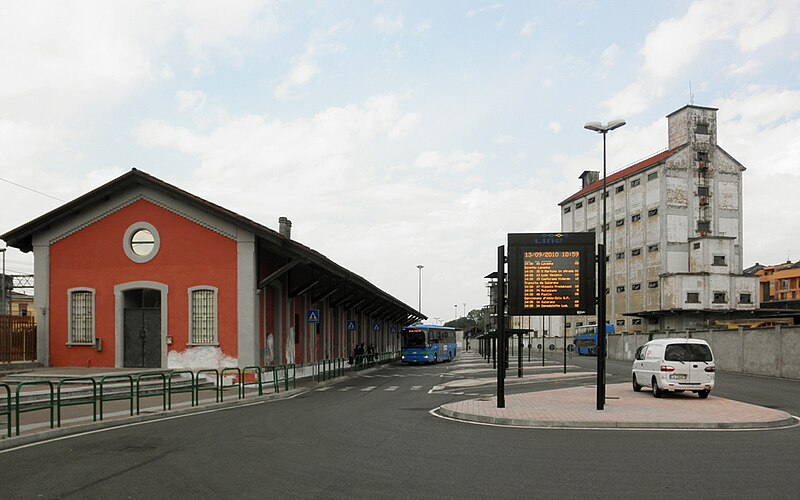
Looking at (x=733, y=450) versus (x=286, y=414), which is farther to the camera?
(x=286, y=414)

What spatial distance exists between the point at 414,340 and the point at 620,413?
3782 centimetres

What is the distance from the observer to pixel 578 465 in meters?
10.4

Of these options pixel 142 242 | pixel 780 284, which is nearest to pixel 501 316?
pixel 142 242

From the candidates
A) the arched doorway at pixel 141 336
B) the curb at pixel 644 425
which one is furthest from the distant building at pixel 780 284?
the curb at pixel 644 425

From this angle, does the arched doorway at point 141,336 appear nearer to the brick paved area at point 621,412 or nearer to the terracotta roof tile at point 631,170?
the brick paved area at point 621,412

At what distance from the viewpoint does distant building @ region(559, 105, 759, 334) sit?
7938 cm

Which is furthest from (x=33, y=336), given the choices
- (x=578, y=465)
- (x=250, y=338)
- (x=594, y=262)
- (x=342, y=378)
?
(x=578, y=465)

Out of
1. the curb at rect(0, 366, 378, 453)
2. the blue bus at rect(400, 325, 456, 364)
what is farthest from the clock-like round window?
the blue bus at rect(400, 325, 456, 364)

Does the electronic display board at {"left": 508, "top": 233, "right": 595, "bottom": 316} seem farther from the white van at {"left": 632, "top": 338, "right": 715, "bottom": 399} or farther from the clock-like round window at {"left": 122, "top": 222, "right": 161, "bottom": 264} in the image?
the clock-like round window at {"left": 122, "top": 222, "right": 161, "bottom": 264}

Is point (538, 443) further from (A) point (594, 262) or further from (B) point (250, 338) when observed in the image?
(B) point (250, 338)

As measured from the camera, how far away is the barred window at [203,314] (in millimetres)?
27969

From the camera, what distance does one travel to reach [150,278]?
2858 centimetres

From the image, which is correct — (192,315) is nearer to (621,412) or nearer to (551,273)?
(551,273)

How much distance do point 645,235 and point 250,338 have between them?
66.6 metres
